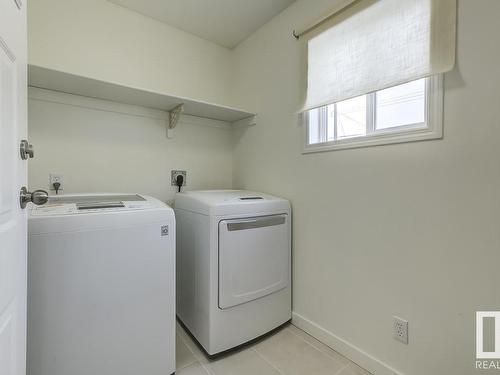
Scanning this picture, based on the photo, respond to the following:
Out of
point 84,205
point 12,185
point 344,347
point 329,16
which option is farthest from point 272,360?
point 329,16

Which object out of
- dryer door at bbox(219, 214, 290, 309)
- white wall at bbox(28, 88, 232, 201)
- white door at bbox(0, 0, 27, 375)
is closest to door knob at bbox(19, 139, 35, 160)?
white door at bbox(0, 0, 27, 375)

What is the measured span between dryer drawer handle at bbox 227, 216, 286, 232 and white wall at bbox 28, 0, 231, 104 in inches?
50.5

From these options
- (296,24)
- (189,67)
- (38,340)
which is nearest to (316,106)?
(296,24)

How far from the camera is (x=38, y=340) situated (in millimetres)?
977

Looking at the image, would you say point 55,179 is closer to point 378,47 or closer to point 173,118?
point 173,118

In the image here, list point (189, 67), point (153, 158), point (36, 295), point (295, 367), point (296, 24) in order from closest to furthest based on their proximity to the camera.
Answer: point (36, 295) → point (295, 367) → point (296, 24) → point (153, 158) → point (189, 67)

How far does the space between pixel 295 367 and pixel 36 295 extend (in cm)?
133

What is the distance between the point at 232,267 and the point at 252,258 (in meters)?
0.15

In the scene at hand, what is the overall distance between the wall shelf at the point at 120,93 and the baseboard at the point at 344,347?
1.63 metres

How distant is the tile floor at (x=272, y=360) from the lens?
1364 mm

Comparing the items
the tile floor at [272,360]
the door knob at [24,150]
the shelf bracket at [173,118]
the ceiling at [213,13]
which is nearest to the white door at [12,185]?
the door knob at [24,150]

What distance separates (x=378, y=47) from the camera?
4.15ft

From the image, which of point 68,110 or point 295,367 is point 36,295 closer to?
point 68,110

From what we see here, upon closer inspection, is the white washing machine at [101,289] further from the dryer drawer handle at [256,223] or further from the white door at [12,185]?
the dryer drawer handle at [256,223]
